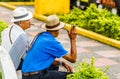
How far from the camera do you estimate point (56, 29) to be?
5020 millimetres

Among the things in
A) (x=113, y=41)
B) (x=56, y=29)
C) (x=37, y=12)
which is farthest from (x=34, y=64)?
(x=37, y=12)

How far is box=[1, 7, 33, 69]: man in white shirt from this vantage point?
5.04m

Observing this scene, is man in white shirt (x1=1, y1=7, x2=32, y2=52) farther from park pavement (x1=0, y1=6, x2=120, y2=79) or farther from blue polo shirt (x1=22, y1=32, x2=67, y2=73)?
park pavement (x1=0, y1=6, x2=120, y2=79)

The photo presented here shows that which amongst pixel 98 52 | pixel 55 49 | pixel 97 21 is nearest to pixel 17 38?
pixel 55 49

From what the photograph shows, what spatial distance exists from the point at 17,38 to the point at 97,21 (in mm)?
5549

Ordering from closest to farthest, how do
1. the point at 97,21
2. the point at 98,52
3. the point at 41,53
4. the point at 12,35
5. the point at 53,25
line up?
the point at 41,53 → the point at 53,25 → the point at 12,35 → the point at 98,52 → the point at 97,21

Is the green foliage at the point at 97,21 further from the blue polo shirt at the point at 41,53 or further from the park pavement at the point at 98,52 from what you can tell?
the blue polo shirt at the point at 41,53

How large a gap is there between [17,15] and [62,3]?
8.27 metres

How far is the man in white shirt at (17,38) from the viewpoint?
16.5 ft

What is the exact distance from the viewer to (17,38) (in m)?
5.04

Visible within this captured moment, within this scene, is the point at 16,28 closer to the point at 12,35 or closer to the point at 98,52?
the point at 12,35

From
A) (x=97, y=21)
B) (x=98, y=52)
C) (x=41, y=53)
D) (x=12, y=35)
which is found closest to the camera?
(x=41, y=53)

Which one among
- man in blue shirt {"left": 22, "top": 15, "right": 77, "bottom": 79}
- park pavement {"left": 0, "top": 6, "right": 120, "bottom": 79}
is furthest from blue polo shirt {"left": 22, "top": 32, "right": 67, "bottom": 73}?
park pavement {"left": 0, "top": 6, "right": 120, "bottom": 79}

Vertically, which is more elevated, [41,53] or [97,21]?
[41,53]
